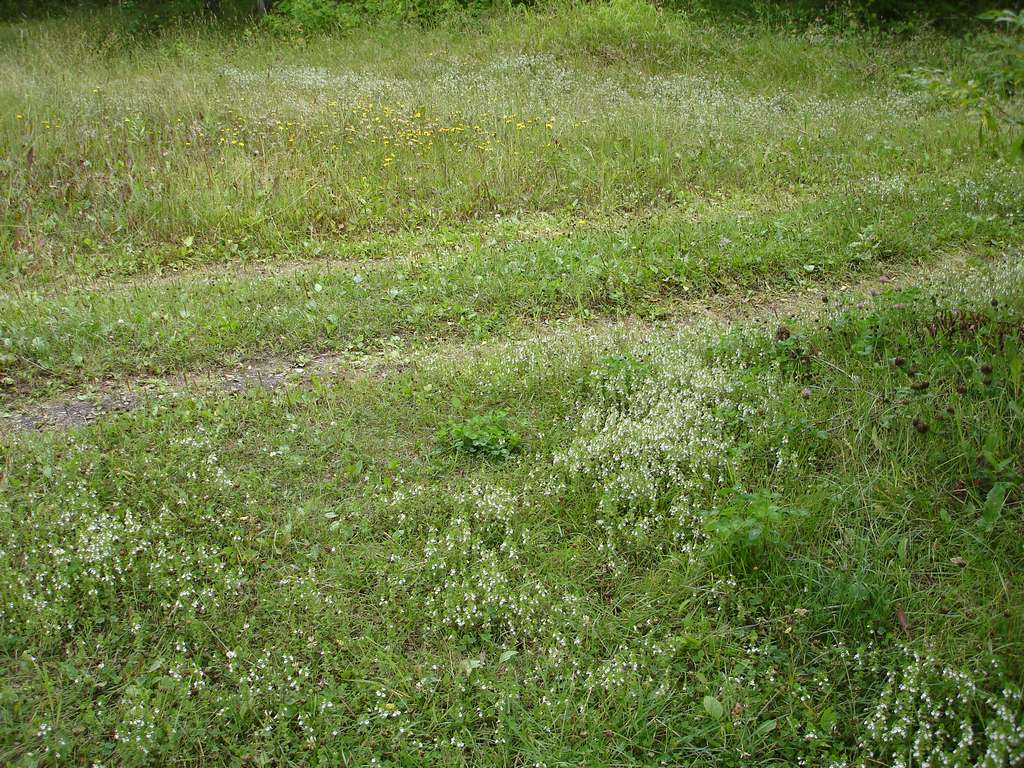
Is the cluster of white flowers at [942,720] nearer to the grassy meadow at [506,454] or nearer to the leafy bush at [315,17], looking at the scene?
the grassy meadow at [506,454]

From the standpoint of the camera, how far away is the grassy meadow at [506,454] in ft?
11.9

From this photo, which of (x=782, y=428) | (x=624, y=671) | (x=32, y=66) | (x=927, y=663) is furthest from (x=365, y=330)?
(x=32, y=66)

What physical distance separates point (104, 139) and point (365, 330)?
5.62 metres

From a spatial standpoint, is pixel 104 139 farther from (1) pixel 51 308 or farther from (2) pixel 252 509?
(2) pixel 252 509

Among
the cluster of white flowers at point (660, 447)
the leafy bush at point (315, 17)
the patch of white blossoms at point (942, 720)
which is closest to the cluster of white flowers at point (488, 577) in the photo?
the cluster of white flowers at point (660, 447)

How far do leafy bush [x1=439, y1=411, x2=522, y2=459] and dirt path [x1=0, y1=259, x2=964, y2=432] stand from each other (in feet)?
3.94

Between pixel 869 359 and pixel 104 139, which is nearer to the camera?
pixel 869 359

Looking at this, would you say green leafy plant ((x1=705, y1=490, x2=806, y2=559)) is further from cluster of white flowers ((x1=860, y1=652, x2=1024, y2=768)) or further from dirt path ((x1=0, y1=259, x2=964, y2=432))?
dirt path ((x1=0, y1=259, x2=964, y2=432))

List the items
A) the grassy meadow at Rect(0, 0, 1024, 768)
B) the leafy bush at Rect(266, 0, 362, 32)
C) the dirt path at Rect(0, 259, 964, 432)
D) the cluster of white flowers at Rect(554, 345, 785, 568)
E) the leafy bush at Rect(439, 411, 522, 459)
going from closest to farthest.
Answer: the grassy meadow at Rect(0, 0, 1024, 768)
the cluster of white flowers at Rect(554, 345, 785, 568)
the leafy bush at Rect(439, 411, 522, 459)
the dirt path at Rect(0, 259, 964, 432)
the leafy bush at Rect(266, 0, 362, 32)

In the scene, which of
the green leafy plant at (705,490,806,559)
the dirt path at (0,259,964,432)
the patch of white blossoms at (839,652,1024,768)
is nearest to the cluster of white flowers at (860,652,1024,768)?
the patch of white blossoms at (839,652,1024,768)

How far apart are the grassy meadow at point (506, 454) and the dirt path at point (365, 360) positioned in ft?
0.20

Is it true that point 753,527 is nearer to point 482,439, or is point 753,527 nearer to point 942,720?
point 942,720

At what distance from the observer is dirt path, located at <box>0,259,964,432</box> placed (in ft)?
19.3

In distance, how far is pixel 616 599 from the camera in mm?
4184
